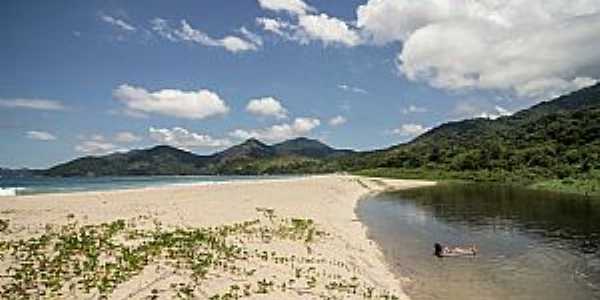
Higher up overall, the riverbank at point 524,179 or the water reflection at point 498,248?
the riverbank at point 524,179

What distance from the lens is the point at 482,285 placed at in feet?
80.7

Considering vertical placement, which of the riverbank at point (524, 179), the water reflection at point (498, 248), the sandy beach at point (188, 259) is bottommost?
the water reflection at point (498, 248)

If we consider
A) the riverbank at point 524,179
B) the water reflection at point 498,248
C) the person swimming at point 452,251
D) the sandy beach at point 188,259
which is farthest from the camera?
the riverbank at point 524,179

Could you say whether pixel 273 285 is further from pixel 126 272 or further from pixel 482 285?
pixel 482 285

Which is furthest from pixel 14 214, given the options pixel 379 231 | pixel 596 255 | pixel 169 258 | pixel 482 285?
pixel 596 255

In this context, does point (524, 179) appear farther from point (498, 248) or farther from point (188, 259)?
point (188, 259)

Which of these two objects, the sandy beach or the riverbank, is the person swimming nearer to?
the sandy beach

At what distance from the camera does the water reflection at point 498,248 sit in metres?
24.2

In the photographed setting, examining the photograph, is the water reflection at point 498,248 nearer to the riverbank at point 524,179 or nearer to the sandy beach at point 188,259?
the sandy beach at point 188,259

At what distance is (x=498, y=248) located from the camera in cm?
3644

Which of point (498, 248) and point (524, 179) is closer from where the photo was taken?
point (498, 248)

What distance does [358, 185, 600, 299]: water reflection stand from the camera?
24156 mm

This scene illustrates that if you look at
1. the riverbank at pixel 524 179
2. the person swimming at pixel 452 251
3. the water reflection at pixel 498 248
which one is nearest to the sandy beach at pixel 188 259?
the water reflection at pixel 498 248

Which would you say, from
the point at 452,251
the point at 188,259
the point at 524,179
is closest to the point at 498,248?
the point at 452,251
